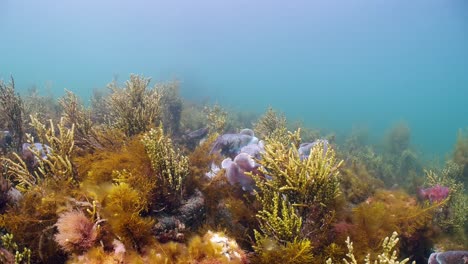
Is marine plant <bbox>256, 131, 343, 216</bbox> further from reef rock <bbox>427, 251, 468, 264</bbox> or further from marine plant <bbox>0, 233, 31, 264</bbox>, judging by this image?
marine plant <bbox>0, 233, 31, 264</bbox>

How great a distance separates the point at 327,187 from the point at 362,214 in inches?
27.8

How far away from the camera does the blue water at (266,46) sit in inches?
4919

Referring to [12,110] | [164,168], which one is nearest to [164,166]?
[164,168]

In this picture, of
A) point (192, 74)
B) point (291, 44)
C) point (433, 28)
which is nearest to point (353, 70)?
point (291, 44)

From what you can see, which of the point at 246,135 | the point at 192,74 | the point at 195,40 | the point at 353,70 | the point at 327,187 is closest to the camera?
the point at 327,187

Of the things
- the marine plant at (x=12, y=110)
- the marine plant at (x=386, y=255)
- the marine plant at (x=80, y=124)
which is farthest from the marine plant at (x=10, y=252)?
the marine plant at (x=12, y=110)

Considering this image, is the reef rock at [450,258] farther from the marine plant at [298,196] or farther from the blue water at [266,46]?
the blue water at [266,46]

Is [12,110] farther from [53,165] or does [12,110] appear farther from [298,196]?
[298,196]

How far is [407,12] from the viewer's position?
82.2m

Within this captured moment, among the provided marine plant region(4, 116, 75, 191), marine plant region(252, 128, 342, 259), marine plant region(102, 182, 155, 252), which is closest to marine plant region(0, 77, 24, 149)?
marine plant region(4, 116, 75, 191)

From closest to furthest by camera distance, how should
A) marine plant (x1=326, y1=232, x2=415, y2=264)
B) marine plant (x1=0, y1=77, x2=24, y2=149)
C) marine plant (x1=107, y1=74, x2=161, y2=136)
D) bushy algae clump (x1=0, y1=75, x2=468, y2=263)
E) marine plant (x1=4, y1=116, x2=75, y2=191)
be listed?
1. marine plant (x1=326, y1=232, x2=415, y2=264)
2. bushy algae clump (x1=0, y1=75, x2=468, y2=263)
3. marine plant (x1=4, y1=116, x2=75, y2=191)
4. marine plant (x1=107, y1=74, x2=161, y2=136)
5. marine plant (x1=0, y1=77, x2=24, y2=149)

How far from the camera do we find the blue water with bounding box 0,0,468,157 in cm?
12494

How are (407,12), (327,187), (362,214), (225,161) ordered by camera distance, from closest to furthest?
(327,187) < (362,214) < (225,161) < (407,12)

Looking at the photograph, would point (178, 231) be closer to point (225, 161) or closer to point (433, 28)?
point (225, 161)
